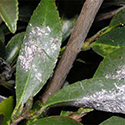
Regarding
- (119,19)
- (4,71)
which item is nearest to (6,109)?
(4,71)

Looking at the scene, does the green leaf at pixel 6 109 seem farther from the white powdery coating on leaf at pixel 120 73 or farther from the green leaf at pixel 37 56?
the white powdery coating on leaf at pixel 120 73

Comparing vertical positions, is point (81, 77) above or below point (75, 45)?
below

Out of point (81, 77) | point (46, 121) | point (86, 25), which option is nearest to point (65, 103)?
point (46, 121)

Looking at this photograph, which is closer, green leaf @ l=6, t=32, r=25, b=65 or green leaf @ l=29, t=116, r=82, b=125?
green leaf @ l=29, t=116, r=82, b=125

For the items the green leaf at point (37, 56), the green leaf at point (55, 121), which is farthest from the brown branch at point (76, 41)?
the green leaf at point (55, 121)

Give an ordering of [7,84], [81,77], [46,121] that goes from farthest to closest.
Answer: [81,77]
[7,84]
[46,121]

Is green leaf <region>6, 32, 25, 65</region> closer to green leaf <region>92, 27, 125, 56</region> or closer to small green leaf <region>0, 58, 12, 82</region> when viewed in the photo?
small green leaf <region>0, 58, 12, 82</region>

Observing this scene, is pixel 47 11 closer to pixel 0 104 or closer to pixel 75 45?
pixel 75 45

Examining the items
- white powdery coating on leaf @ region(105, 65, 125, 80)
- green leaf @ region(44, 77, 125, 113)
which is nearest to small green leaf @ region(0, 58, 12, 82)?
green leaf @ region(44, 77, 125, 113)
